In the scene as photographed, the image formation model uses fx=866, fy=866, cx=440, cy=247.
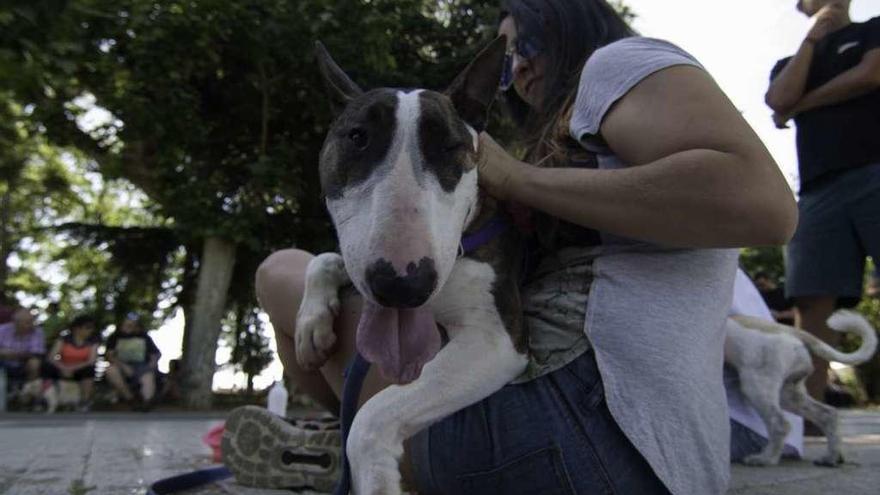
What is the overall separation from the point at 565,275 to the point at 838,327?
293 centimetres

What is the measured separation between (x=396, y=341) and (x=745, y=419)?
307 cm

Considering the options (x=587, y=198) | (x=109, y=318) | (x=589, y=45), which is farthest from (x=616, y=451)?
(x=109, y=318)

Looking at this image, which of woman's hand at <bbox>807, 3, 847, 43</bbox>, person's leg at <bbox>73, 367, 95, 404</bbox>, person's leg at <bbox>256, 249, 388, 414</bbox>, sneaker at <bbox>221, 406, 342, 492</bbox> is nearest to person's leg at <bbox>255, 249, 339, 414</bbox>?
person's leg at <bbox>256, 249, 388, 414</bbox>

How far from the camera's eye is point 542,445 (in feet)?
6.43

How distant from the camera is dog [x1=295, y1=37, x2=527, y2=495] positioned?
1.64 m

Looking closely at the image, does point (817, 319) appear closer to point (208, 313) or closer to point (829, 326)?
point (829, 326)

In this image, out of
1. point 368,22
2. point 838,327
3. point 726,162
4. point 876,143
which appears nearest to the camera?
point 726,162

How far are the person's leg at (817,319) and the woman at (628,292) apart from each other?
270 cm

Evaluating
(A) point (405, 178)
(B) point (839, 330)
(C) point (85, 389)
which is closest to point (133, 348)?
(C) point (85, 389)

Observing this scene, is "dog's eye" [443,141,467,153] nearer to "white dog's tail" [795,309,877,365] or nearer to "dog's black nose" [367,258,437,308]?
"dog's black nose" [367,258,437,308]

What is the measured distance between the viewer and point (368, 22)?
1285cm

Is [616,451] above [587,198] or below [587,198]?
below

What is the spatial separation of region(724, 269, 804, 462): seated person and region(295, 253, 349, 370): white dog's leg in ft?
7.84

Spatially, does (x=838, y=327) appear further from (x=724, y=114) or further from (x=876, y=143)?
(x=724, y=114)
